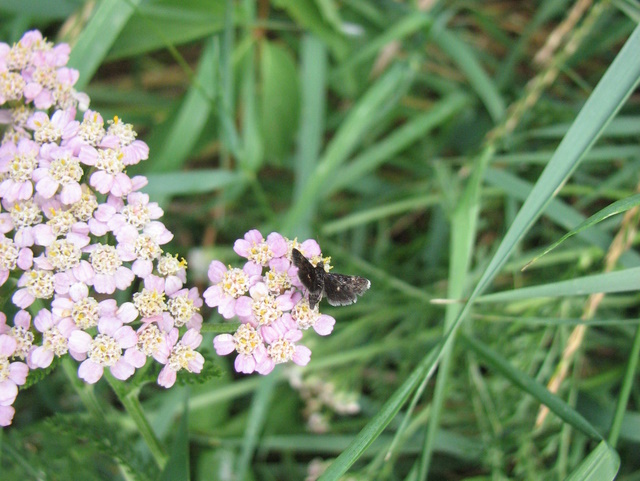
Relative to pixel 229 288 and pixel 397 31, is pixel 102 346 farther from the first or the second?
pixel 397 31

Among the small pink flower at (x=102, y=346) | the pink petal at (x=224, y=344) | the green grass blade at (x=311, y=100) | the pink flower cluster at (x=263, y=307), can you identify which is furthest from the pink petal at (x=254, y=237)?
the green grass blade at (x=311, y=100)

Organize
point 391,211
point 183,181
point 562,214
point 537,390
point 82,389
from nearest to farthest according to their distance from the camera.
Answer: point 82,389 < point 537,390 < point 562,214 < point 183,181 < point 391,211

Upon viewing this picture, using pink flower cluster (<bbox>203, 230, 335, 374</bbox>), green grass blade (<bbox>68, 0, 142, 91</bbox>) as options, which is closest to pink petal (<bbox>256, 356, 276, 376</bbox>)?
pink flower cluster (<bbox>203, 230, 335, 374</bbox>)

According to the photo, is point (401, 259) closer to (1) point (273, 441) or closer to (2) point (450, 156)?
(2) point (450, 156)

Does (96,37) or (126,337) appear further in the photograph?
(96,37)

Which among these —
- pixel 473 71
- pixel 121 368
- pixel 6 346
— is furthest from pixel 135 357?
A: pixel 473 71

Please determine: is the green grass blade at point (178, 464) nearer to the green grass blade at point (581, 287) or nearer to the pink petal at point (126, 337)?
the pink petal at point (126, 337)
